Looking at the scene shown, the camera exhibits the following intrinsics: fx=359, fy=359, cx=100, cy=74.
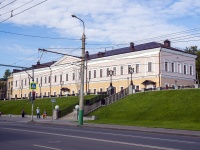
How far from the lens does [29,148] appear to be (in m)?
14.2

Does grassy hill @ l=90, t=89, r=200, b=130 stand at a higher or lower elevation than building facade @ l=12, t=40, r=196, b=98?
lower

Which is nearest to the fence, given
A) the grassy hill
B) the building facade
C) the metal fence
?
the grassy hill

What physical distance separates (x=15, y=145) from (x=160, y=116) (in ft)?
93.8

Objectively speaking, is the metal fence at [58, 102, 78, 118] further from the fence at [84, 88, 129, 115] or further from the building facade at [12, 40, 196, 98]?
the building facade at [12, 40, 196, 98]

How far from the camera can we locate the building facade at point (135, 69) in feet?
236

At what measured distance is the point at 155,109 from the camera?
148 feet

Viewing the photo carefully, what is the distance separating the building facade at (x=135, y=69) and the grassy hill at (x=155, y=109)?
1582 centimetres

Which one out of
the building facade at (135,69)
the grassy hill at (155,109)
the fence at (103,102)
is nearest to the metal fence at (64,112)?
the fence at (103,102)

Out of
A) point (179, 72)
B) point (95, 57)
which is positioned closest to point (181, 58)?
point (179, 72)

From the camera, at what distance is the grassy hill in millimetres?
40153

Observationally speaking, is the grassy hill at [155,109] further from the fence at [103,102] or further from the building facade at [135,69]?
the building facade at [135,69]

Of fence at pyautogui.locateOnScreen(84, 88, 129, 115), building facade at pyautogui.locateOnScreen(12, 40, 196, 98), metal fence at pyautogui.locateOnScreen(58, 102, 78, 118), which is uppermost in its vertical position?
building facade at pyautogui.locateOnScreen(12, 40, 196, 98)

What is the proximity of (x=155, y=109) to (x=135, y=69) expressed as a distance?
102ft

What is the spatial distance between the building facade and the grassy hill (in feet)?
51.9
